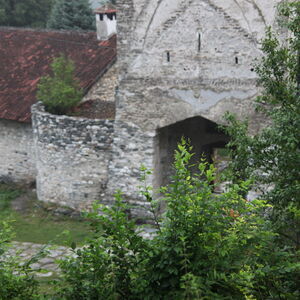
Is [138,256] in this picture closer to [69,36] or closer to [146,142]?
[146,142]

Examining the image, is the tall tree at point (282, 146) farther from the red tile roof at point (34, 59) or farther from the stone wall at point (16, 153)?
the stone wall at point (16, 153)

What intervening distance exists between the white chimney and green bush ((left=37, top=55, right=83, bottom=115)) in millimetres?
3100

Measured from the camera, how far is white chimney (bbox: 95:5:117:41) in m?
15.5

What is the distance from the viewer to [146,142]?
438 inches

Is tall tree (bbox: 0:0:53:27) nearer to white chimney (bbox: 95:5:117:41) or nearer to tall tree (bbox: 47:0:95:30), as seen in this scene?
tall tree (bbox: 47:0:95:30)

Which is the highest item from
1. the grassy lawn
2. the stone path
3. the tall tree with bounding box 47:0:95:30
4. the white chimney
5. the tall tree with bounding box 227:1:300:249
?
the tall tree with bounding box 47:0:95:30

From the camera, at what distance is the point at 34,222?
1173 centimetres

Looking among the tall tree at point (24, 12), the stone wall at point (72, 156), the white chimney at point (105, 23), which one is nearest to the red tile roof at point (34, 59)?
the white chimney at point (105, 23)

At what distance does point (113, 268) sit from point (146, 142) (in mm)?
6117

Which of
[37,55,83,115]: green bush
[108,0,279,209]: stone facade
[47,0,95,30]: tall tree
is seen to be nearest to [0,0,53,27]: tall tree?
[47,0,95,30]: tall tree

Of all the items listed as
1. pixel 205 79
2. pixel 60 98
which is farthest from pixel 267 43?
pixel 60 98

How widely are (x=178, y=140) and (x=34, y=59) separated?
5.71m

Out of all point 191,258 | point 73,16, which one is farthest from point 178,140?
point 73,16

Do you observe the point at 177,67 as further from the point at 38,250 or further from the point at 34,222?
the point at 34,222
